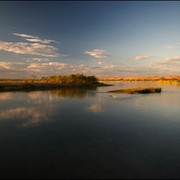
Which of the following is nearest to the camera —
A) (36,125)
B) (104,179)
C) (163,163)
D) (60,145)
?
(104,179)

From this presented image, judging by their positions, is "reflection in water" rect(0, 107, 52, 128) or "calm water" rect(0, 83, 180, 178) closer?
"calm water" rect(0, 83, 180, 178)

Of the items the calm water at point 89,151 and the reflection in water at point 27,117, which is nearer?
the calm water at point 89,151

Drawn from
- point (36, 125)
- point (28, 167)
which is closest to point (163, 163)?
point (28, 167)

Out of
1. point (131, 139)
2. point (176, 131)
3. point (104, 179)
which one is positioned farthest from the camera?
point (176, 131)

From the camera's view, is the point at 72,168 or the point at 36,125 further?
the point at 36,125

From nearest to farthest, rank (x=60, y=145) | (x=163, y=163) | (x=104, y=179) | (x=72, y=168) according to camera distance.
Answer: (x=104, y=179), (x=72, y=168), (x=163, y=163), (x=60, y=145)

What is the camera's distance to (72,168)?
792 centimetres

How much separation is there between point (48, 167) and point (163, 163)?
7.80 metres

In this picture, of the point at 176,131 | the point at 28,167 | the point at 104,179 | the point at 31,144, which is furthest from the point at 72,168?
the point at 176,131

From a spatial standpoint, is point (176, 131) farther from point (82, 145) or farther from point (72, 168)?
point (72, 168)

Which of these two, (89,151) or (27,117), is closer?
(89,151)

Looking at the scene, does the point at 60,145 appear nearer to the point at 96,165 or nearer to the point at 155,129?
the point at 96,165

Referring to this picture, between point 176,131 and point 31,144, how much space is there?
15.5 m

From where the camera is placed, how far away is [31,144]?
10.9m
